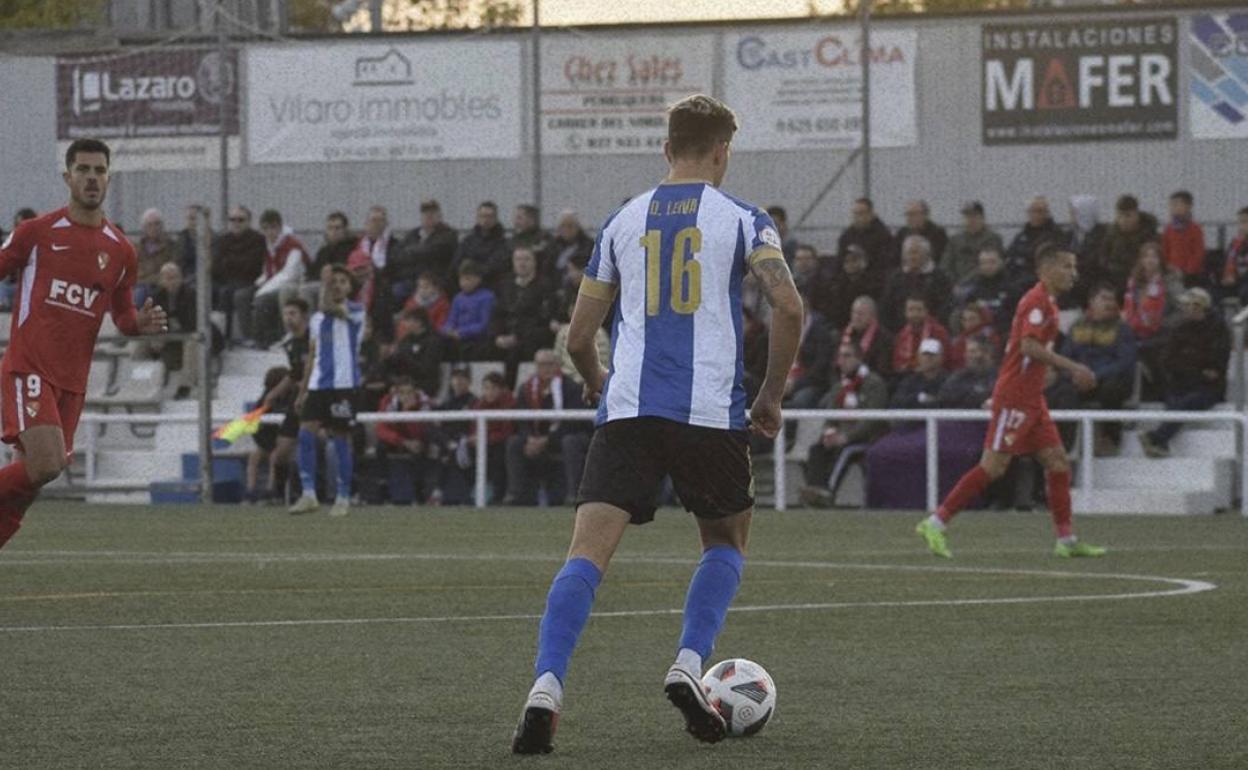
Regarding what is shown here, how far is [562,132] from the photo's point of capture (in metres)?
29.0

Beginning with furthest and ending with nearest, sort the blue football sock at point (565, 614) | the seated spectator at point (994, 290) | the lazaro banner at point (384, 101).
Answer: the lazaro banner at point (384, 101)
the seated spectator at point (994, 290)
the blue football sock at point (565, 614)

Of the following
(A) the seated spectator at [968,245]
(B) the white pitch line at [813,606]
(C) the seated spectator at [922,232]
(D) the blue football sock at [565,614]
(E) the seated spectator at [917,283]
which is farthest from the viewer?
(C) the seated spectator at [922,232]

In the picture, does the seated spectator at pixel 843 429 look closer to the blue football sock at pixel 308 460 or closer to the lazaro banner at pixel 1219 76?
the blue football sock at pixel 308 460

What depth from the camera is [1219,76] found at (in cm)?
2702

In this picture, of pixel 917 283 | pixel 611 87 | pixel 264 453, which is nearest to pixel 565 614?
pixel 917 283

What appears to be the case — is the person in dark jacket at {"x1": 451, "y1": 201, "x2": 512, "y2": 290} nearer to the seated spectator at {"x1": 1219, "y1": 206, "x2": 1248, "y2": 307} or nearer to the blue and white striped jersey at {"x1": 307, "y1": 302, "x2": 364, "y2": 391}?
the blue and white striped jersey at {"x1": 307, "y1": 302, "x2": 364, "y2": 391}

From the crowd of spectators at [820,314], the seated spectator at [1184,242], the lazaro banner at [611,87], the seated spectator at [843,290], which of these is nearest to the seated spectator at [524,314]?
the crowd of spectators at [820,314]

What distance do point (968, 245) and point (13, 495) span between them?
1454cm

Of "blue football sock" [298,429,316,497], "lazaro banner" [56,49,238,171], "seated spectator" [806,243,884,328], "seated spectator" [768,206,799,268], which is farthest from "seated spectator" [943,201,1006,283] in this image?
"lazaro banner" [56,49,238,171]

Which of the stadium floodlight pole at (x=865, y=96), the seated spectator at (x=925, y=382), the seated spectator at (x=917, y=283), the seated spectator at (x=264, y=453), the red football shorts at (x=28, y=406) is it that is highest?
the stadium floodlight pole at (x=865, y=96)

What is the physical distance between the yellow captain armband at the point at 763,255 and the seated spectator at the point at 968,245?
17.3 meters

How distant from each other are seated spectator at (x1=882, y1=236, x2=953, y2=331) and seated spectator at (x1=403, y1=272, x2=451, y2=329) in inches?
192

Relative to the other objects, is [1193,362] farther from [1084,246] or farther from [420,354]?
[420,354]

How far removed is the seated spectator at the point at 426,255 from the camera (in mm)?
27328
